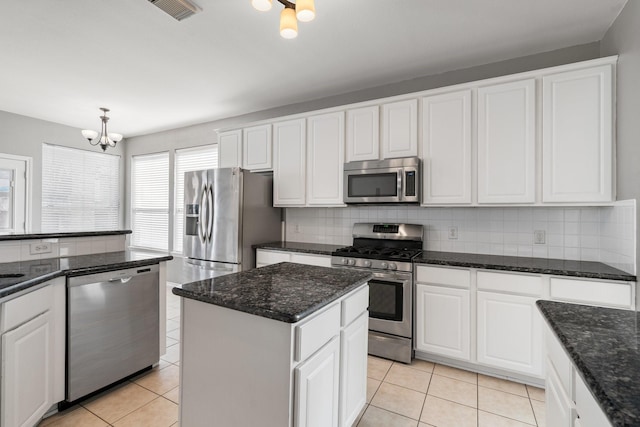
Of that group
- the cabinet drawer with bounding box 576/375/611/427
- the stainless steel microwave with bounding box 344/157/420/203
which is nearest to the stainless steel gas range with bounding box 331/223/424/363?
the stainless steel microwave with bounding box 344/157/420/203

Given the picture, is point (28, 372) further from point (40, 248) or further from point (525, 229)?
point (525, 229)

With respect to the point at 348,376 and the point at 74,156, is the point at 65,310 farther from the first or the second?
the point at 74,156

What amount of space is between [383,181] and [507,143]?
1.11 metres

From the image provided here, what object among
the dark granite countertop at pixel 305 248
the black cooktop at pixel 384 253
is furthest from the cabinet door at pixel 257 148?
the black cooktop at pixel 384 253

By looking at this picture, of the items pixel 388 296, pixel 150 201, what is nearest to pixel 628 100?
pixel 388 296

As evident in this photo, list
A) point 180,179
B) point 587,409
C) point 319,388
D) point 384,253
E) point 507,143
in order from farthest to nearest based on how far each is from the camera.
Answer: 1. point 180,179
2. point 384,253
3. point 507,143
4. point 319,388
5. point 587,409

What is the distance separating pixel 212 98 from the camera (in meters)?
4.03

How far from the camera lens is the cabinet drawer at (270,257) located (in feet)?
11.7

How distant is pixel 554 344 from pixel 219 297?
1402 mm

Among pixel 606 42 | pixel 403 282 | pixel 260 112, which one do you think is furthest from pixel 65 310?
pixel 606 42

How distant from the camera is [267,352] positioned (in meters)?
1.31

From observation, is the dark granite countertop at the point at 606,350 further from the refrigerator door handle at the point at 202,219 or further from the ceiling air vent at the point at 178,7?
the refrigerator door handle at the point at 202,219

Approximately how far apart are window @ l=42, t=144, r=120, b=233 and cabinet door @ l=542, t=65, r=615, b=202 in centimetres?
673

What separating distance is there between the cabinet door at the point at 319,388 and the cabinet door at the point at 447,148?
1895 millimetres
